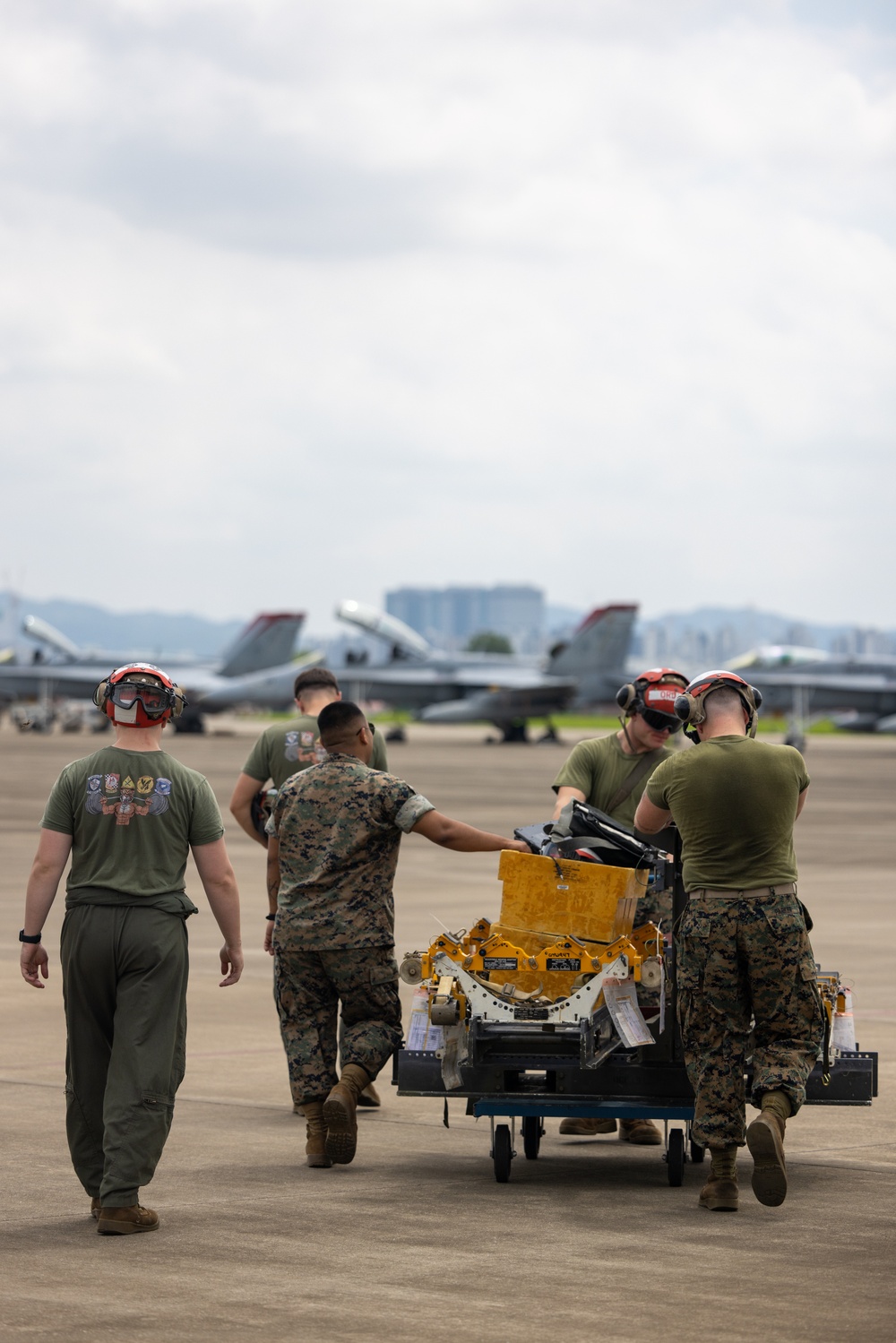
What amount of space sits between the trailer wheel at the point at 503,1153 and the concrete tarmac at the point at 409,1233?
5 centimetres

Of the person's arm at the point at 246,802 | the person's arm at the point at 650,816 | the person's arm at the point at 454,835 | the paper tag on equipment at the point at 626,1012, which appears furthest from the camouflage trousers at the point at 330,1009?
the person's arm at the point at 246,802

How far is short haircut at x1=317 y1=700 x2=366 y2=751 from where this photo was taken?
736cm

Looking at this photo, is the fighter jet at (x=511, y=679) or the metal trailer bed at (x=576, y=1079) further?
the fighter jet at (x=511, y=679)

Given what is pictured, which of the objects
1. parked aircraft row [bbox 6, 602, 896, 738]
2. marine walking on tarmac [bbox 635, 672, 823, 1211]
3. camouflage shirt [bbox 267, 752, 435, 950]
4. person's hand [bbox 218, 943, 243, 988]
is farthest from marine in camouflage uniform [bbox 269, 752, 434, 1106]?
parked aircraft row [bbox 6, 602, 896, 738]

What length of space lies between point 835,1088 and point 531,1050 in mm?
1204

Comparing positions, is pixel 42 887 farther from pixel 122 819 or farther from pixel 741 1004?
pixel 741 1004

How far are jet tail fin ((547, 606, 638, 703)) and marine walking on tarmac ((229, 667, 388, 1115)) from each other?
2486 inches

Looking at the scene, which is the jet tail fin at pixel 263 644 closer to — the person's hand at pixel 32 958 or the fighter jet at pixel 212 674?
the fighter jet at pixel 212 674

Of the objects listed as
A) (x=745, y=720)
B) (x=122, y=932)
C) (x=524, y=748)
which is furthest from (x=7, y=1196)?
(x=524, y=748)

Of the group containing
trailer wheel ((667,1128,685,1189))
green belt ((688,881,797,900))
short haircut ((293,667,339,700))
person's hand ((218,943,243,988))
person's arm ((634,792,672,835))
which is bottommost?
trailer wheel ((667,1128,685,1189))

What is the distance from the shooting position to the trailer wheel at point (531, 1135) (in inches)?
288

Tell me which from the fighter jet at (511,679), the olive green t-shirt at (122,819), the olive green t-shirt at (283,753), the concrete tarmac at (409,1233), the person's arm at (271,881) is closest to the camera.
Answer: the concrete tarmac at (409,1233)

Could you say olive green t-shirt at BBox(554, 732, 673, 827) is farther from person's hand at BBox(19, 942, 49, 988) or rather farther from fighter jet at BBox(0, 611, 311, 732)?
fighter jet at BBox(0, 611, 311, 732)

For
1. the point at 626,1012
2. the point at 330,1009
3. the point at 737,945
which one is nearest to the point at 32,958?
the point at 330,1009
